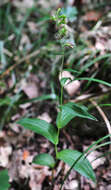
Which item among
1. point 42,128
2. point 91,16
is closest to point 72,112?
point 42,128

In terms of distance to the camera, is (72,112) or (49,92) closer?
(72,112)

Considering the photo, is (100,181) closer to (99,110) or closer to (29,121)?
(99,110)

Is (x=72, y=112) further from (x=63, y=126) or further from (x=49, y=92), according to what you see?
(x=49, y=92)

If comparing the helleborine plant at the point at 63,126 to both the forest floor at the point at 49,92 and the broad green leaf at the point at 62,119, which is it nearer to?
the broad green leaf at the point at 62,119

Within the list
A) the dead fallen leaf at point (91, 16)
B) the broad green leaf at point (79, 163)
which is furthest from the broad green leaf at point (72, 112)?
the dead fallen leaf at point (91, 16)

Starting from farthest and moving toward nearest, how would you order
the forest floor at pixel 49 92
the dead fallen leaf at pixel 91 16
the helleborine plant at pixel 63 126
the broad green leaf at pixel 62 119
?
the dead fallen leaf at pixel 91 16
the forest floor at pixel 49 92
the broad green leaf at pixel 62 119
the helleborine plant at pixel 63 126

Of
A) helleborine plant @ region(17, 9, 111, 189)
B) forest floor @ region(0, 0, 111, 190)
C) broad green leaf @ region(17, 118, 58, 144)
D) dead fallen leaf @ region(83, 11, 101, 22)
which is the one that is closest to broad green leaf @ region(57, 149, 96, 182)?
helleborine plant @ region(17, 9, 111, 189)
